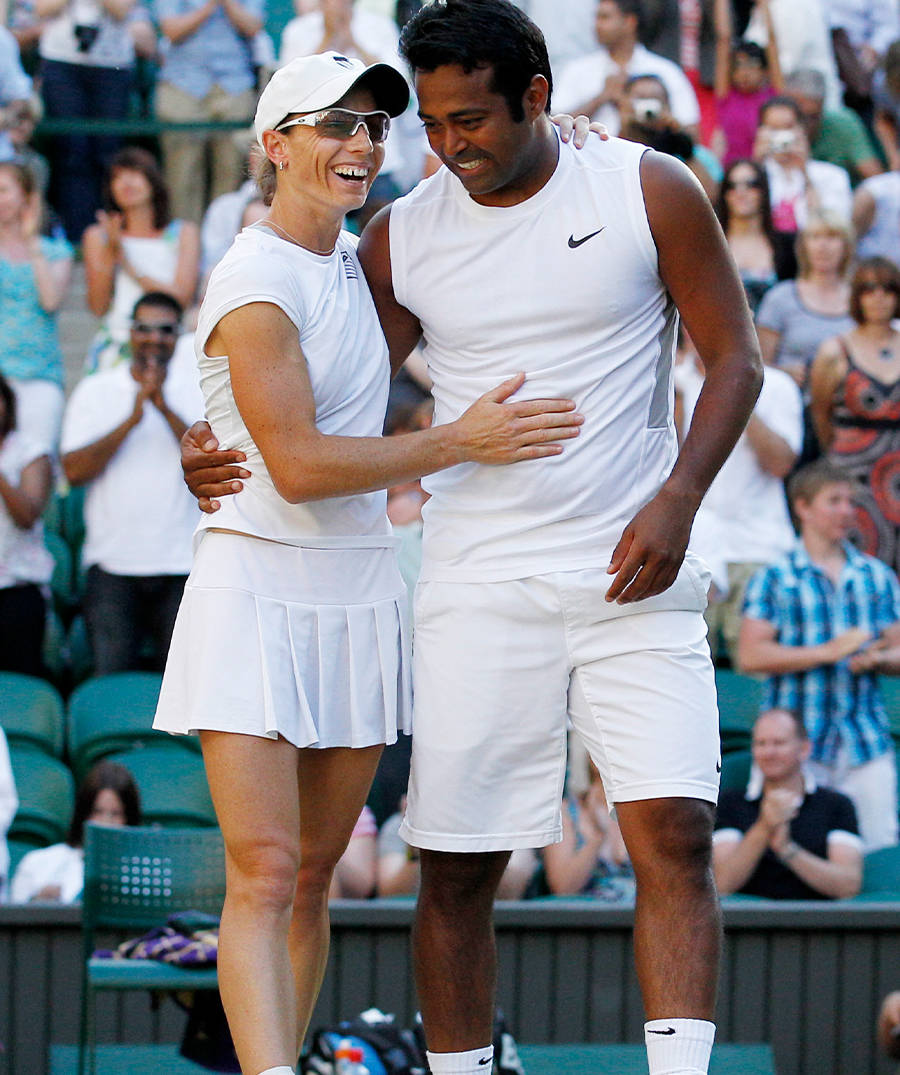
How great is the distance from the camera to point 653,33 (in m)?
9.51

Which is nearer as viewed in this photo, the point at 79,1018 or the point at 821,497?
the point at 79,1018

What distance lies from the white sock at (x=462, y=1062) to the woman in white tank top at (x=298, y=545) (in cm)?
26

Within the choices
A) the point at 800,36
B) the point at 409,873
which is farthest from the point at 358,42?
the point at 409,873

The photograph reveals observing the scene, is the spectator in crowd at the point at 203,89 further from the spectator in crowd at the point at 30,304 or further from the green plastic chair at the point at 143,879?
the green plastic chair at the point at 143,879

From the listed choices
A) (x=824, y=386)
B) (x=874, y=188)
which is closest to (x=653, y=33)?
(x=874, y=188)

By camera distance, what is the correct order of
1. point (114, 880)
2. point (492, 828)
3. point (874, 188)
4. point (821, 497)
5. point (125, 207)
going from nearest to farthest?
point (492, 828)
point (114, 880)
point (821, 497)
point (125, 207)
point (874, 188)

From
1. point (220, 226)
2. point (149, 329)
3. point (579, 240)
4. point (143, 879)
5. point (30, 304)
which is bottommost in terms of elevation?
point (143, 879)

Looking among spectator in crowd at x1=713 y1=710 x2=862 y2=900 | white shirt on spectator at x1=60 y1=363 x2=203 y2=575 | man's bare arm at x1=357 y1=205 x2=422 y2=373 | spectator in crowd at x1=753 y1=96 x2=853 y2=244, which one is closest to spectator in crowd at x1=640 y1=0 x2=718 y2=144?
spectator in crowd at x1=753 y1=96 x2=853 y2=244

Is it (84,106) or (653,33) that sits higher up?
(653,33)

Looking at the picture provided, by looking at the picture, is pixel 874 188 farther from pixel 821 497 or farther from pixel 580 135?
pixel 580 135

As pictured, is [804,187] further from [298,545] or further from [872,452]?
[298,545]

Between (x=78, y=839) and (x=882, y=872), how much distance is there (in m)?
2.61

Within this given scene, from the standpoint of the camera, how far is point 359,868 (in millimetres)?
5773

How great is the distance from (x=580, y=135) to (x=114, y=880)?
2805 mm
